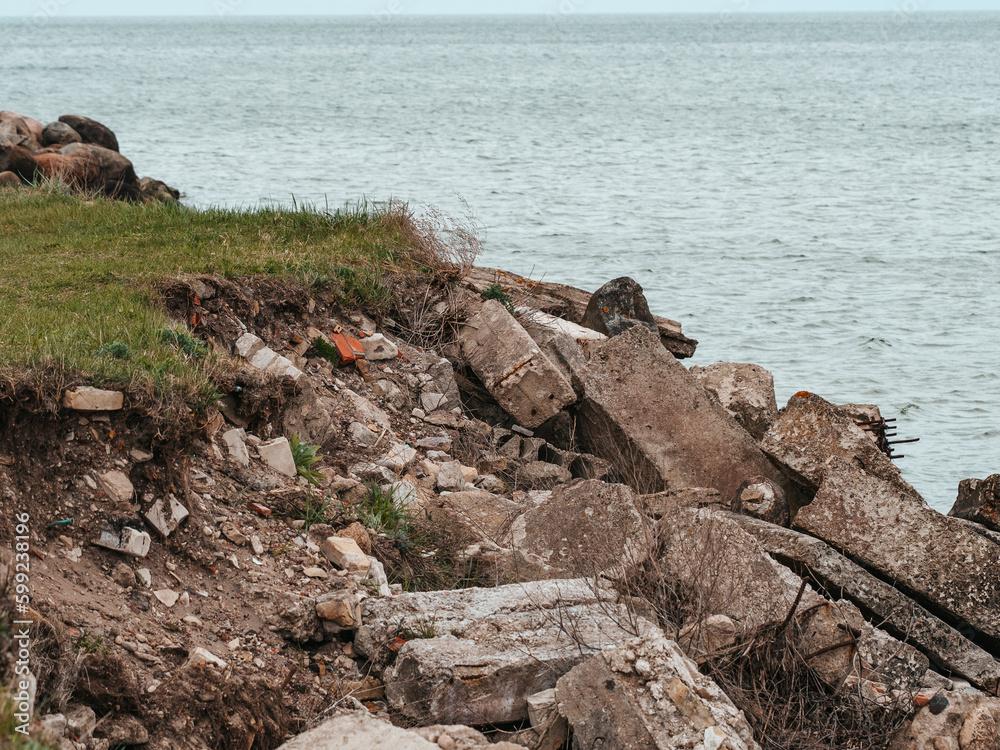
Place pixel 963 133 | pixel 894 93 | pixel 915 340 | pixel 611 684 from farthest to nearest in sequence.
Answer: pixel 894 93
pixel 963 133
pixel 915 340
pixel 611 684

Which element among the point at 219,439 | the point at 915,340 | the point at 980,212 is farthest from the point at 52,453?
the point at 980,212

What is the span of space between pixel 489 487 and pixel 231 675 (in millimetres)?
2938

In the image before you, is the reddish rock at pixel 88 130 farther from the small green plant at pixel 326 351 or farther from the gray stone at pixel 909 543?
the gray stone at pixel 909 543

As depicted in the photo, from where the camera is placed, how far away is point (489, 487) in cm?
643

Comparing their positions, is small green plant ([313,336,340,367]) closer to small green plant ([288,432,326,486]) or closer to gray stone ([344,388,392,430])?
gray stone ([344,388,392,430])

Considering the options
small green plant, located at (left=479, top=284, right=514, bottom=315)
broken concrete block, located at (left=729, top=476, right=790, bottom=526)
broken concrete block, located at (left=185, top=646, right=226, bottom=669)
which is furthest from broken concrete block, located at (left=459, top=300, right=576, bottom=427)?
broken concrete block, located at (left=185, top=646, right=226, bottom=669)

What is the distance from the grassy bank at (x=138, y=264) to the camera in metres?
4.73

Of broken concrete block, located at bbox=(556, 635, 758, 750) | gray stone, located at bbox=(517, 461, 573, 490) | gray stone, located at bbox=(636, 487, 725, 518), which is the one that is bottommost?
gray stone, located at bbox=(517, 461, 573, 490)

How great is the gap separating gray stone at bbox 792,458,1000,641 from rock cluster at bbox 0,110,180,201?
35.1 ft

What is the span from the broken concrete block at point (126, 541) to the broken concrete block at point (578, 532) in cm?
198

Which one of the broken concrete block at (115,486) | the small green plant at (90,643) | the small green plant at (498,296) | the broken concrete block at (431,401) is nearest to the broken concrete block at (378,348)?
the broken concrete block at (431,401)

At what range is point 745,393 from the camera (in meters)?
7.95

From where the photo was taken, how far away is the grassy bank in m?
4.73

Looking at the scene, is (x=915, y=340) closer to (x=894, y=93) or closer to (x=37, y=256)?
(x=37, y=256)
